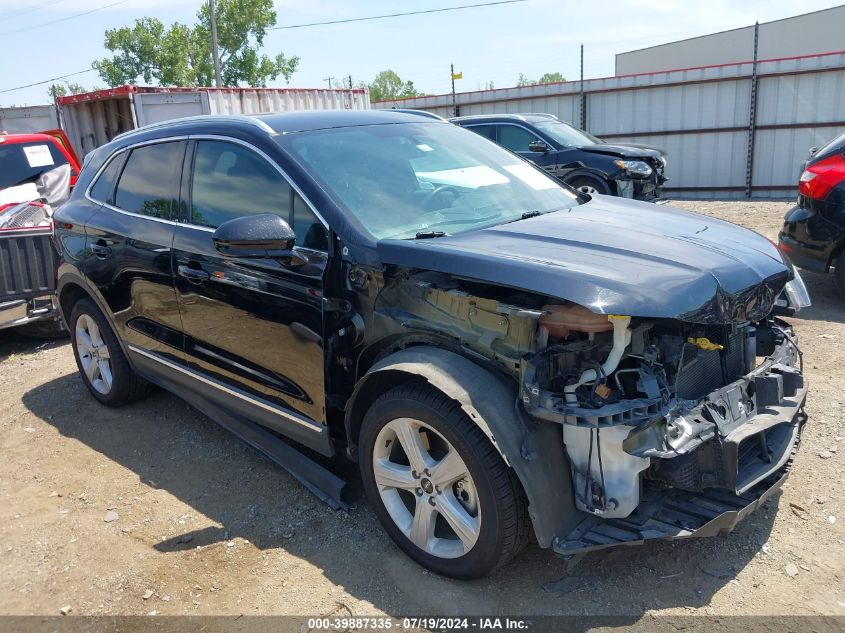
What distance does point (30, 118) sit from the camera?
16.1 metres

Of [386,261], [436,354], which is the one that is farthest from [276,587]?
[386,261]

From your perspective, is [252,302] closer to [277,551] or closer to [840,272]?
[277,551]

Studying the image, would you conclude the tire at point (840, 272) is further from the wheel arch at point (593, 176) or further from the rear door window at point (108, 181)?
the rear door window at point (108, 181)

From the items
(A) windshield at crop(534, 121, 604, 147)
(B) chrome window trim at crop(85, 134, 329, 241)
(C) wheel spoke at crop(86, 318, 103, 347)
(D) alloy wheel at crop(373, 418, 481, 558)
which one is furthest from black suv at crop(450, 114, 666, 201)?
(D) alloy wheel at crop(373, 418, 481, 558)

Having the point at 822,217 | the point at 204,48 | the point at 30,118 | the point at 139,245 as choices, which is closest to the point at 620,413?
the point at 139,245

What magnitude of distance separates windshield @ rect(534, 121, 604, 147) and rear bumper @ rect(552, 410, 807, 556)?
31.9 feet

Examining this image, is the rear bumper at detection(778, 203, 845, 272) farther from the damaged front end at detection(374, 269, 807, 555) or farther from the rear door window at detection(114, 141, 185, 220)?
the rear door window at detection(114, 141, 185, 220)

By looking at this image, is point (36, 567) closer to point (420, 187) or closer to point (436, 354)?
point (436, 354)

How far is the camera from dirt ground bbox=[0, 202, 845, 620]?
2783 mm

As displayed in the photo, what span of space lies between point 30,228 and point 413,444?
5.32 metres

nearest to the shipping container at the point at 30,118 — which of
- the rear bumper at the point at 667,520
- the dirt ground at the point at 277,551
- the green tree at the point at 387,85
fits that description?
the dirt ground at the point at 277,551

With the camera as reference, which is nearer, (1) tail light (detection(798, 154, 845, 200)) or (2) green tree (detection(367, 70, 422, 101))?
(1) tail light (detection(798, 154, 845, 200))

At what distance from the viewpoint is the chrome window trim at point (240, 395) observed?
10.9 feet

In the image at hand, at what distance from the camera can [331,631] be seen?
2.69 meters
